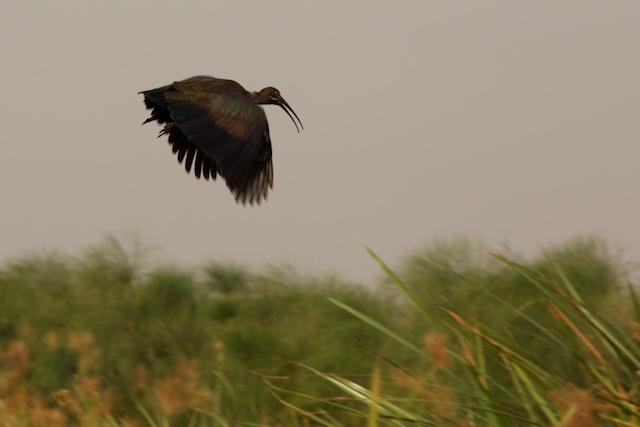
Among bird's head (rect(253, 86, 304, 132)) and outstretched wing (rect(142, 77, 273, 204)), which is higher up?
bird's head (rect(253, 86, 304, 132))

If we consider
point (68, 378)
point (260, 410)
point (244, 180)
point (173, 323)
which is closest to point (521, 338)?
point (260, 410)

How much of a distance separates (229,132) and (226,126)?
0.03 meters

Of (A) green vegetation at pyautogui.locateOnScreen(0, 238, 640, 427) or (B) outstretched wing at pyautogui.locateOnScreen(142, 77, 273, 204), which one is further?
(A) green vegetation at pyautogui.locateOnScreen(0, 238, 640, 427)

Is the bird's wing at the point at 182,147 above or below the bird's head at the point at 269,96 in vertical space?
below

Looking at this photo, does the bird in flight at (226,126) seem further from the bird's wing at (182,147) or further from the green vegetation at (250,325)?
the green vegetation at (250,325)

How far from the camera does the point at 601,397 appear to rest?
2.61m

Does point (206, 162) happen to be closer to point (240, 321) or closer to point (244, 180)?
point (244, 180)

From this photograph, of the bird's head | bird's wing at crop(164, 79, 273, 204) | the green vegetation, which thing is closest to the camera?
bird's wing at crop(164, 79, 273, 204)

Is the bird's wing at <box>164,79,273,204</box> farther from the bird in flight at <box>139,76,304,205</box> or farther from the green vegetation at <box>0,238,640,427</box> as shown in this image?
the green vegetation at <box>0,238,640,427</box>

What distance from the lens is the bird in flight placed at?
4602 mm

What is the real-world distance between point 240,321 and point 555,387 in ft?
25.8

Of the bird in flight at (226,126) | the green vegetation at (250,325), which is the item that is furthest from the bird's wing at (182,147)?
the green vegetation at (250,325)

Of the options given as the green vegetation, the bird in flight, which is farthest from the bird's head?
the green vegetation

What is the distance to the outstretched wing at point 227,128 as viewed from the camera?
4602mm
